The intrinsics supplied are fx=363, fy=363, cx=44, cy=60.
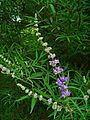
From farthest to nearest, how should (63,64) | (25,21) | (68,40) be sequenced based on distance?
1. (25,21)
2. (63,64)
3. (68,40)

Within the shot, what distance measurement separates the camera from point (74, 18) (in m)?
1.79

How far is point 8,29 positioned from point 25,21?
111mm

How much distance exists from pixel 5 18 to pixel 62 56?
0.44 meters

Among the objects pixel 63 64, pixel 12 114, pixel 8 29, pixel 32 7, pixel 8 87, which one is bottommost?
pixel 12 114

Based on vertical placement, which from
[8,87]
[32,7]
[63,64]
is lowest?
[8,87]

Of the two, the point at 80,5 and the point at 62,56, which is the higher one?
the point at 80,5

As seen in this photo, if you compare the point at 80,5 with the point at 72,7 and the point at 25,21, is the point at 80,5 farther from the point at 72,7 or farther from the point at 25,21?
the point at 25,21

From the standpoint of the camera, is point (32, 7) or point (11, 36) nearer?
point (32, 7)

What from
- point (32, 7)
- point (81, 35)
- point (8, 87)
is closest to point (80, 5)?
point (81, 35)

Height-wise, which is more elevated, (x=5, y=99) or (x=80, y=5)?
(x=80, y=5)

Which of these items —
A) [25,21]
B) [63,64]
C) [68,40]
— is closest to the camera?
[68,40]

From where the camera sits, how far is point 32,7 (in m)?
1.99

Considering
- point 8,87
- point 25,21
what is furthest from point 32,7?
point 8,87

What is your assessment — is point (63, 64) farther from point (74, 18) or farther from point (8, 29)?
point (8, 29)
